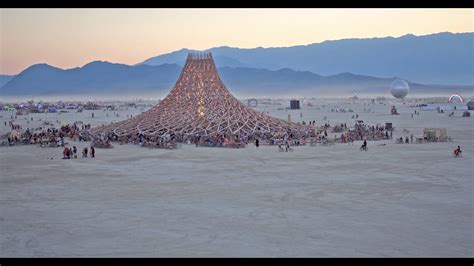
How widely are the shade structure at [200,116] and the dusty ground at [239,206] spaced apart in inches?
318

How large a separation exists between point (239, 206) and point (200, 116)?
19877 mm

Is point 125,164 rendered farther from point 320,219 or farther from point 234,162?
point 320,219

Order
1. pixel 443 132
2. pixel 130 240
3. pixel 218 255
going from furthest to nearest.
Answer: pixel 443 132 < pixel 130 240 < pixel 218 255

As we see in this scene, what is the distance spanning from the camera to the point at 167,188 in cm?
1652

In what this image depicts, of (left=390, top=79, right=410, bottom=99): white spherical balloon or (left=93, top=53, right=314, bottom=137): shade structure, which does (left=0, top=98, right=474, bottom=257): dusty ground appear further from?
(left=390, top=79, right=410, bottom=99): white spherical balloon

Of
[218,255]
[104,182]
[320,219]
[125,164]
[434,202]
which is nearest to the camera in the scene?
[218,255]

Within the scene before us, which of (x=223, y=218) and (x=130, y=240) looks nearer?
(x=130, y=240)

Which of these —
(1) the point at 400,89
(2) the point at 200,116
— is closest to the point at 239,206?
(2) the point at 200,116

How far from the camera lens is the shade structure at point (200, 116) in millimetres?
32000

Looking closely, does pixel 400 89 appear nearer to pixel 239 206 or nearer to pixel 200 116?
pixel 200 116
